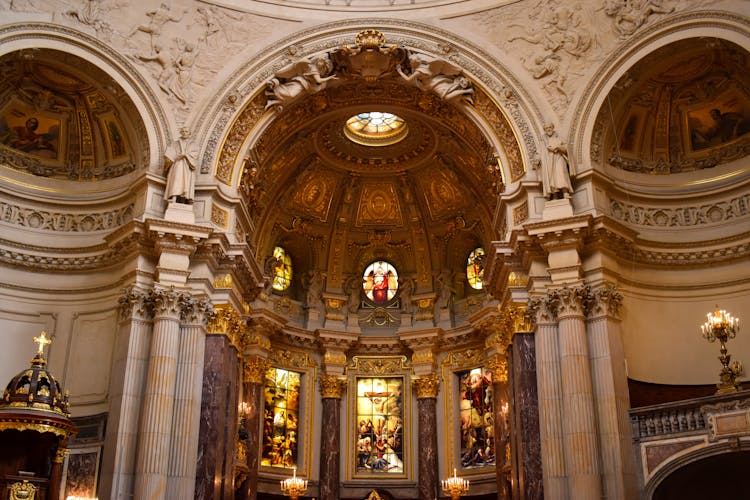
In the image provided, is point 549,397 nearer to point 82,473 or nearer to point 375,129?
point 82,473

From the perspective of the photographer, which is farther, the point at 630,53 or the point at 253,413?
the point at 253,413

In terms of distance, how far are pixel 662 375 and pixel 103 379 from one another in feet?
45.1

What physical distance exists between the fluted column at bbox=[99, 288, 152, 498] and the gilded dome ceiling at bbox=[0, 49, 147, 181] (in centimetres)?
440

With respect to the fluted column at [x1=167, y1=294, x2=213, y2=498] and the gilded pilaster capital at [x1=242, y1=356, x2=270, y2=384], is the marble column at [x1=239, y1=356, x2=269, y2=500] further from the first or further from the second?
the fluted column at [x1=167, y1=294, x2=213, y2=498]

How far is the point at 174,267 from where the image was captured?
768 inches

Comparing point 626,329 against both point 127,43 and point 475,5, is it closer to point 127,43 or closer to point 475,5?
point 475,5

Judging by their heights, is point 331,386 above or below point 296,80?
below

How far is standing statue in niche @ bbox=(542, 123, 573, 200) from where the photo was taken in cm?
1989

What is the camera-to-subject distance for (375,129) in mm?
27500

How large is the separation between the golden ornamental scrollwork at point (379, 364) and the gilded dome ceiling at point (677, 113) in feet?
34.5

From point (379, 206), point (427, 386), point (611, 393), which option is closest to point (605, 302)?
point (611, 393)

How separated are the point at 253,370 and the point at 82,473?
7030mm

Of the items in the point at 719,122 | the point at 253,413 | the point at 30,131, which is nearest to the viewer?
the point at 719,122

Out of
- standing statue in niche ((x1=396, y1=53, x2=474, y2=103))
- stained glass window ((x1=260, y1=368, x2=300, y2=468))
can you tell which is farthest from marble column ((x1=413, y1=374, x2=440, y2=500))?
standing statue in niche ((x1=396, y1=53, x2=474, y2=103))
